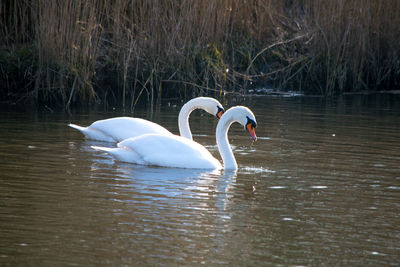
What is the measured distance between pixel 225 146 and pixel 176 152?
0.58 meters

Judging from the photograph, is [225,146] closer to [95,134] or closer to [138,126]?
[138,126]

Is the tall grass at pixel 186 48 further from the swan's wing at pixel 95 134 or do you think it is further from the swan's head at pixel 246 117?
the swan's head at pixel 246 117

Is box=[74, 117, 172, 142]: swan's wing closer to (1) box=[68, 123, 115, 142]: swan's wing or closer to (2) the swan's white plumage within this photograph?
(1) box=[68, 123, 115, 142]: swan's wing

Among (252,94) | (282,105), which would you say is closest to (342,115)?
(282,105)

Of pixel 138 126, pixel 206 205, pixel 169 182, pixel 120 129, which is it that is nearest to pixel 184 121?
pixel 138 126

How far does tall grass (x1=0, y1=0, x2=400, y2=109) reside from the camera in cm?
1302

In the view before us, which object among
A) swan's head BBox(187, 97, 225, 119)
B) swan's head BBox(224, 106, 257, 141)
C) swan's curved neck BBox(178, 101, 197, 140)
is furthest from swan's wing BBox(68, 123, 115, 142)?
swan's head BBox(224, 106, 257, 141)

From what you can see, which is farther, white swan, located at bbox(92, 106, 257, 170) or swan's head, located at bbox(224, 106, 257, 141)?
swan's head, located at bbox(224, 106, 257, 141)

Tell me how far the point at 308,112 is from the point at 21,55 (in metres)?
5.50

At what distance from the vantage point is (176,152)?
26.3 ft

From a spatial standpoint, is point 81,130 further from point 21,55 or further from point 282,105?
point 282,105

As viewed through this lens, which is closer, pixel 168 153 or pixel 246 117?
pixel 168 153

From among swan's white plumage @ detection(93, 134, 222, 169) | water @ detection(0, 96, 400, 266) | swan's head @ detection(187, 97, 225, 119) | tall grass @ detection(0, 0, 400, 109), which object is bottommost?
water @ detection(0, 96, 400, 266)

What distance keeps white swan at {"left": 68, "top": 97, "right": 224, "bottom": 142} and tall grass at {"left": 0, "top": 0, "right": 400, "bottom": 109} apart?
3038 mm
